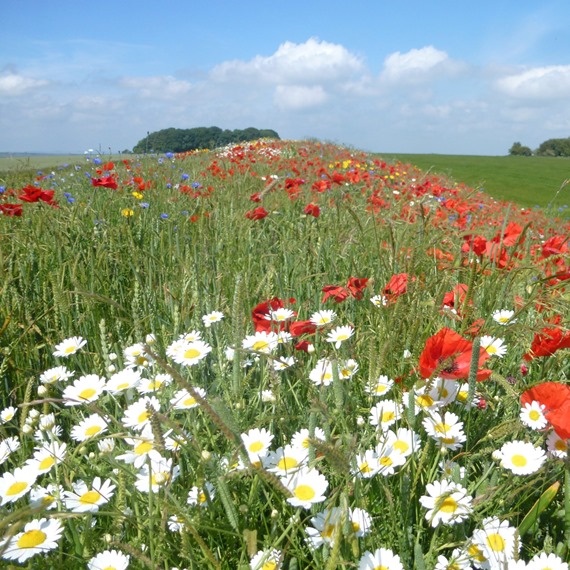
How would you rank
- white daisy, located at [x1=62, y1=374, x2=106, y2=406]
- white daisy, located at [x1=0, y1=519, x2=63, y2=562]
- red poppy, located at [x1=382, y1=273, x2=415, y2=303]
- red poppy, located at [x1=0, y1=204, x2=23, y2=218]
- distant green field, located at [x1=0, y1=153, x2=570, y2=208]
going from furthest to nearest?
1. distant green field, located at [x1=0, y1=153, x2=570, y2=208]
2. red poppy, located at [x1=0, y1=204, x2=23, y2=218]
3. red poppy, located at [x1=382, y1=273, x2=415, y2=303]
4. white daisy, located at [x1=62, y1=374, x2=106, y2=406]
5. white daisy, located at [x1=0, y1=519, x2=63, y2=562]

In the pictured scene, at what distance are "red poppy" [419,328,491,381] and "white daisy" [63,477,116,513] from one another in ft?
2.23

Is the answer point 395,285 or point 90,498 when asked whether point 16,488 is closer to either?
point 90,498

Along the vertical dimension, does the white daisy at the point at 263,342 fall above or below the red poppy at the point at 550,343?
below

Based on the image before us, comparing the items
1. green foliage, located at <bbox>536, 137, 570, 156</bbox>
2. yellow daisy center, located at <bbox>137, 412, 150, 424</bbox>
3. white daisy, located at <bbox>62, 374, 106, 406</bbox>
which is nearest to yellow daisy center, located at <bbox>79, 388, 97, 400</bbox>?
white daisy, located at <bbox>62, 374, 106, 406</bbox>

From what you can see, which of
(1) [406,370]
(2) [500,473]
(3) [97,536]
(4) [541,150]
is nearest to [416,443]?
(2) [500,473]

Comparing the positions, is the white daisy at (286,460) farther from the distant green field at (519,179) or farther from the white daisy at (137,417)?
the distant green field at (519,179)

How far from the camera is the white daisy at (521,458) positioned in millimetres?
974

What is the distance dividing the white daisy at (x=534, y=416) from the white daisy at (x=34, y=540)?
91 cm

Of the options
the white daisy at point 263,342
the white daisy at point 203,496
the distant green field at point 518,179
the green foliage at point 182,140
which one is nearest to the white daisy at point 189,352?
the white daisy at point 263,342

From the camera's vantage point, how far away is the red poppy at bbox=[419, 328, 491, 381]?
107 centimetres

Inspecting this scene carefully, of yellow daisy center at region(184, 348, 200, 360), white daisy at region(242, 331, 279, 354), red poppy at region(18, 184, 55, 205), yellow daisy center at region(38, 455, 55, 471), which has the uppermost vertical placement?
red poppy at region(18, 184, 55, 205)

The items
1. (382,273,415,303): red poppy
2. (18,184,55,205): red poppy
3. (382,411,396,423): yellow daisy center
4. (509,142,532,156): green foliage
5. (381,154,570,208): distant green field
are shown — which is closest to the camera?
(382,411,396,423): yellow daisy center

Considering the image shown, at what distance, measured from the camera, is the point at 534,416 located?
1072 millimetres

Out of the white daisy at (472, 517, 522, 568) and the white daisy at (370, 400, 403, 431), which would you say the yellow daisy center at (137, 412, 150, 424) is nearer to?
the white daisy at (370, 400, 403, 431)
